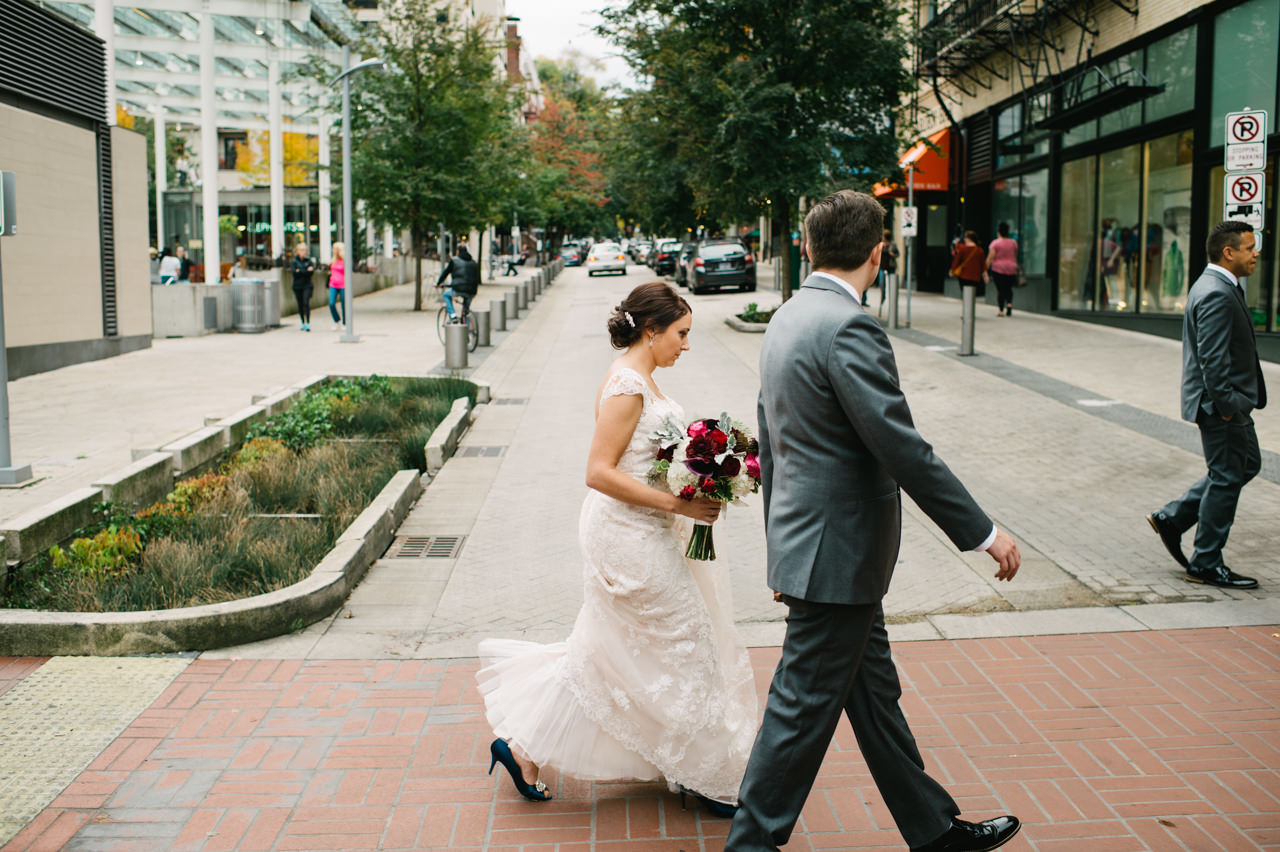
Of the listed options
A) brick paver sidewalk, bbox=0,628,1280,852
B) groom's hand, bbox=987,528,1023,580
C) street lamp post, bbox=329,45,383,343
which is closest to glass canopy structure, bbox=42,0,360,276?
street lamp post, bbox=329,45,383,343

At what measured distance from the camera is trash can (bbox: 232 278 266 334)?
24.9 meters

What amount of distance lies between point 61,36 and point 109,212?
3.01 meters

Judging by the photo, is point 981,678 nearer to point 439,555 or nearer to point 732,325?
point 439,555

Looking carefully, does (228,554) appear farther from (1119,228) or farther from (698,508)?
(1119,228)

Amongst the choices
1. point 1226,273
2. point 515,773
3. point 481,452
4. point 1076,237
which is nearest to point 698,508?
point 515,773

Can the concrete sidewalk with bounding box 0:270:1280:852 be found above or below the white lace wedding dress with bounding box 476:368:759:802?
below

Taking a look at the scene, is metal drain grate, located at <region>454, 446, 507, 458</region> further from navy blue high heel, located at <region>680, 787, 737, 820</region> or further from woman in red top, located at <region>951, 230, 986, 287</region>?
woman in red top, located at <region>951, 230, 986, 287</region>

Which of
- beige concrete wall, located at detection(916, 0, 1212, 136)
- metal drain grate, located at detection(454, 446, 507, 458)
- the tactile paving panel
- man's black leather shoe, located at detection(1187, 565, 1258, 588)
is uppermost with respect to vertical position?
beige concrete wall, located at detection(916, 0, 1212, 136)

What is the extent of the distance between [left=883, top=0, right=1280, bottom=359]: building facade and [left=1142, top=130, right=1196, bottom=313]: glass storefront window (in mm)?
33

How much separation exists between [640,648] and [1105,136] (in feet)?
67.8

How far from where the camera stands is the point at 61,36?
690 inches

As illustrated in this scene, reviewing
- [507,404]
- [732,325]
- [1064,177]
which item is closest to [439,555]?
[507,404]

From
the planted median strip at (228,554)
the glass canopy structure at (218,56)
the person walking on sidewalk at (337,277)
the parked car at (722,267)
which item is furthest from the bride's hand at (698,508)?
the parked car at (722,267)

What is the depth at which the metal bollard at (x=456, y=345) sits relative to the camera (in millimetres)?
16922
